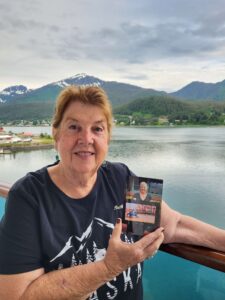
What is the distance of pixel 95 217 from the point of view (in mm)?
897

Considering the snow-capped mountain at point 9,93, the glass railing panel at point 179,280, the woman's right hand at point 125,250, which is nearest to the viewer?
the woman's right hand at point 125,250

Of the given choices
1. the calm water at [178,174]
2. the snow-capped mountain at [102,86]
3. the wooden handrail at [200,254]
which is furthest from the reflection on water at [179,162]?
the wooden handrail at [200,254]

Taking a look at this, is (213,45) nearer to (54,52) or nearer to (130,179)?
(54,52)

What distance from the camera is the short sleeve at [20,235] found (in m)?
0.75

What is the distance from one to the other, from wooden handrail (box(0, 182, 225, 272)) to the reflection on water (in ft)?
19.7

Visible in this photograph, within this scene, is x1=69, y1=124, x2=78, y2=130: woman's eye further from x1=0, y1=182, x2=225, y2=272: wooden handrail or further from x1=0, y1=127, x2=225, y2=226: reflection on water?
x1=0, y1=127, x2=225, y2=226: reflection on water

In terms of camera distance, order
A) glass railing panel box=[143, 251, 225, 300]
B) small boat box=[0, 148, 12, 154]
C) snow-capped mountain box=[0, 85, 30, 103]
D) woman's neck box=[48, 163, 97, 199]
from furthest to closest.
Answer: snow-capped mountain box=[0, 85, 30, 103]
small boat box=[0, 148, 12, 154]
glass railing panel box=[143, 251, 225, 300]
woman's neck box=[48, 163, 97, 199]

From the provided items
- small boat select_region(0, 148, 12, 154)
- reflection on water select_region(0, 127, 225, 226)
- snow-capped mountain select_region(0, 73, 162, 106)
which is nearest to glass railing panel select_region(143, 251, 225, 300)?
snow-capped mountain select_region(0, 73, 162, 106)

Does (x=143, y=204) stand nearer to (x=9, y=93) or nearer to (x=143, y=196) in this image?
(x=143, y=196)

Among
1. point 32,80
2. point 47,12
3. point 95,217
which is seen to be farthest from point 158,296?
point 32,80

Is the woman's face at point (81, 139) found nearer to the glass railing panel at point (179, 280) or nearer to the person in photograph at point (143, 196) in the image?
the person in photograph at point (143, 196)

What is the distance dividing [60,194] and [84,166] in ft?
0.35

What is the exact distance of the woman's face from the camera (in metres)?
0.90

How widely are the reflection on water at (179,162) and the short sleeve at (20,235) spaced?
6360 millimetres
